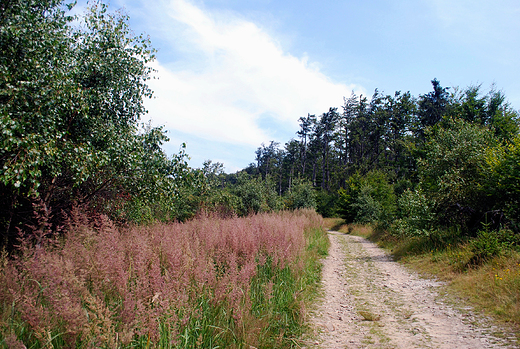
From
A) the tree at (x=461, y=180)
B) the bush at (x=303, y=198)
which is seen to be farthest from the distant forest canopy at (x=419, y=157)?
the bush at (x=303, y=198)

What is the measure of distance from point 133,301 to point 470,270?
809 cm

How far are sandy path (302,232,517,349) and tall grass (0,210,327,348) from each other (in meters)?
0.73

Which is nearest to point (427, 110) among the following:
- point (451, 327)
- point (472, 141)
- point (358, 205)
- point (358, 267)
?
point (358, 205)

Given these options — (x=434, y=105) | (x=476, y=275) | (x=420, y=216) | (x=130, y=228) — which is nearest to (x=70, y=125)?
(x=130, y=228)

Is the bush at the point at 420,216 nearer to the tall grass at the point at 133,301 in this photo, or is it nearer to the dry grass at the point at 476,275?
the dry grass at the point at 476,275

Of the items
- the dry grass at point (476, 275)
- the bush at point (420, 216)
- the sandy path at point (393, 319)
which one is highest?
the bush at point (420, 216)

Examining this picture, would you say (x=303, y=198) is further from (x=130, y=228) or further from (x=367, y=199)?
(x=130, y=228)

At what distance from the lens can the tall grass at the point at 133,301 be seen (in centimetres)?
224

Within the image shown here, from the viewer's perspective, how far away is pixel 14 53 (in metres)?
5.30

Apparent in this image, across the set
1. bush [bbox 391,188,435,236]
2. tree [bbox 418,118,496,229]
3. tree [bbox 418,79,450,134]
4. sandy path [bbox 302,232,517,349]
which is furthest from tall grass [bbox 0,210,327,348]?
tree [bbox 418,79,450,134]

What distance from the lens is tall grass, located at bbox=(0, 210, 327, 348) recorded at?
2.24 metres

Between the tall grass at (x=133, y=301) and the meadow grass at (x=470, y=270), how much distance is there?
341 centimetres

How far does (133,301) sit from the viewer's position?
7.50ft

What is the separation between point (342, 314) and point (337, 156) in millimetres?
59608
